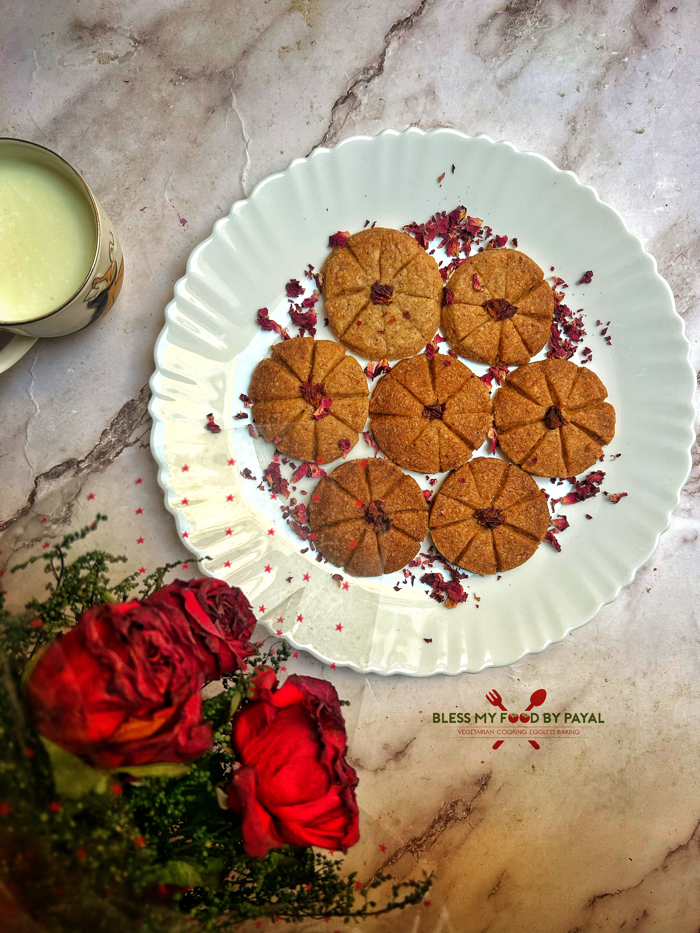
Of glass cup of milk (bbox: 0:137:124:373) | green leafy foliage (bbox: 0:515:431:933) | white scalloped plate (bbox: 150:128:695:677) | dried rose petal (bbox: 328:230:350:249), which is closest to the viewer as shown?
green leafy foliage (bbox: 0:515:431:933)

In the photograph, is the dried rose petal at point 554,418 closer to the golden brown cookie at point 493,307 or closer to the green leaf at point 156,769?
the golden brown cookie at point 493,307

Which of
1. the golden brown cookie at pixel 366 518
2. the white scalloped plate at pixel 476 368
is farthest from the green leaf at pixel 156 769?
the golden brown cookie at pixel 366 518

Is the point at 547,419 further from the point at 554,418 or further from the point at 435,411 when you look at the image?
the point at 435,411

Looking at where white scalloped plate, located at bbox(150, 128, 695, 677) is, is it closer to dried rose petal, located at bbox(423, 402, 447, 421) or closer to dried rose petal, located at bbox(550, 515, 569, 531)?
dried rose petal, located at bbox(550, 515, 569, 531)

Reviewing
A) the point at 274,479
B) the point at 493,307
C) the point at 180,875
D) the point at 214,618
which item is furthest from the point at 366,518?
the point at 180,875

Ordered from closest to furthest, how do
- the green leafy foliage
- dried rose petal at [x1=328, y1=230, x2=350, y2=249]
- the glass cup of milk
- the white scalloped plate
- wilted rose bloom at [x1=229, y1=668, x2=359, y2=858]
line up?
the green leafy foliage, wilted rose bloom at [x1=229, y1=668, x2=359, y2=858], the glass cup of milk, the white scalloped plate, dried rose petal at [x1=328, y1=230, x2=350, y2=249]

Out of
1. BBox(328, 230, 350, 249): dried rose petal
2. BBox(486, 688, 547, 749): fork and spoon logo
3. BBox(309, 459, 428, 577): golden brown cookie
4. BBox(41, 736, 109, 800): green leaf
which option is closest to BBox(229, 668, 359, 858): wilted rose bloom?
BBox(41, 736, 109, 800): green leaf
